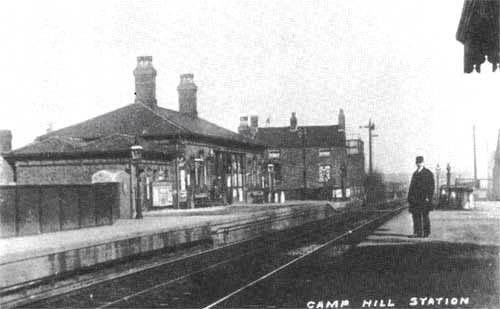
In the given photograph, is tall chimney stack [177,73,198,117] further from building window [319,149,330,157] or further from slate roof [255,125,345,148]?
building window [319,149,330,157]

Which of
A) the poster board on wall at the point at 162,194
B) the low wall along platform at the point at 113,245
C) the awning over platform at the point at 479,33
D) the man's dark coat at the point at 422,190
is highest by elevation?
the awning over platform at the point at 479,33

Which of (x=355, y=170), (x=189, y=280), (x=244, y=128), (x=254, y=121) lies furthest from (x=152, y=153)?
(x=355, y=170)

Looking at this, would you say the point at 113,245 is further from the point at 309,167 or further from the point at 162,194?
the point at 309,167

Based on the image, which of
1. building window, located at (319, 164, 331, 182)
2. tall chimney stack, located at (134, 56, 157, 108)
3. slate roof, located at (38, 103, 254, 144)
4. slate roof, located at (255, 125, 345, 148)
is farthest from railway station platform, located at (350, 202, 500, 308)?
slate roof, located at (255, 125, 345, 148)

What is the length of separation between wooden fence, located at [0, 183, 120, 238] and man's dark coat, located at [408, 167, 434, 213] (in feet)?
33.4

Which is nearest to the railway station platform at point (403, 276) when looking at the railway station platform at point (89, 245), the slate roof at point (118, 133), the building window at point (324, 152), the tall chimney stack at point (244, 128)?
the railway station platform at point (89, 245)

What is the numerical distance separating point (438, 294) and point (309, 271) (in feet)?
10.8

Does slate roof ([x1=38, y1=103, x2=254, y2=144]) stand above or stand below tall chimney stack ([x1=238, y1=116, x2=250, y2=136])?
below

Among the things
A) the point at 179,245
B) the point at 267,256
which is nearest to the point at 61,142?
the point at 179,245

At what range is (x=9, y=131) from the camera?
1666 inches

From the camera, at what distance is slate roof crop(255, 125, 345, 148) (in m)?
78.6

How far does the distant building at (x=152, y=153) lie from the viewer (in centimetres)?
3406

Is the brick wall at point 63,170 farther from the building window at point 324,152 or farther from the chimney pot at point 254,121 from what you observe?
the building window at point 324,152

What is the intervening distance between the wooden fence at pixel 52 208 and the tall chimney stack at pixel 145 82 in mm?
18208
